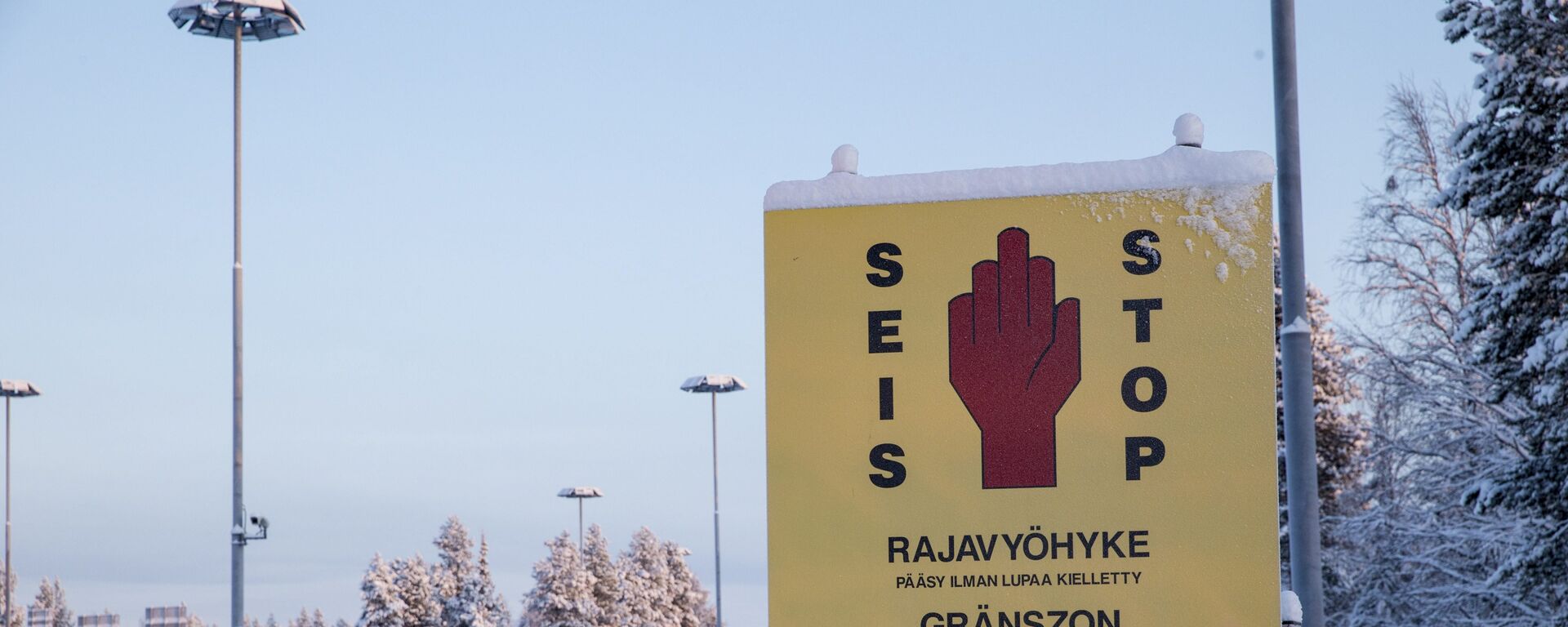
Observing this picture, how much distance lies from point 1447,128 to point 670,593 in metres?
67.1

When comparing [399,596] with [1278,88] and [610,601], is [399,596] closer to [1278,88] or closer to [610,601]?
[610,601]

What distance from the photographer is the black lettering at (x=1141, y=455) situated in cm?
360

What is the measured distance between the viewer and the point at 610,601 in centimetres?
7806

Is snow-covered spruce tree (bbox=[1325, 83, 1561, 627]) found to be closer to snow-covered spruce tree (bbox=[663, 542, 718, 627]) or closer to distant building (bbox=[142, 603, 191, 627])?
distant building (bbox=[142, 603, 191, 627])

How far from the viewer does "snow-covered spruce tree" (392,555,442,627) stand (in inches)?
2591

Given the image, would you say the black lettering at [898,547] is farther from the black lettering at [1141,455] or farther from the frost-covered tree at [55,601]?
the frost-covered tree at [55,601]

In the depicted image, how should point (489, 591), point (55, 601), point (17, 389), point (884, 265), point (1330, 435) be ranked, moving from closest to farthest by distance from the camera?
point (884, 265) < point (1330, 435) < point (17, 389) < point (489, 591) < point (55, 601)

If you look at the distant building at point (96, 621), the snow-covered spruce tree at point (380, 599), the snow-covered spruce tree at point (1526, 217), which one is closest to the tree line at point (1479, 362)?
the snow-covered spruce tree at point (1526, 217)

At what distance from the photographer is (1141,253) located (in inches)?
143

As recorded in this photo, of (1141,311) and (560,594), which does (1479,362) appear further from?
(560,594)

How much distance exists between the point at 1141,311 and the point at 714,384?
→ 1724 inches

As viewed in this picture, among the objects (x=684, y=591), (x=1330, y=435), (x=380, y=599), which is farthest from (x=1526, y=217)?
(x=684, y=591)

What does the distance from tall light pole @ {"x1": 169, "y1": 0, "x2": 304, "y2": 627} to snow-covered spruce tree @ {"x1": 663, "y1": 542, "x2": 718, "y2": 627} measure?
67.6m

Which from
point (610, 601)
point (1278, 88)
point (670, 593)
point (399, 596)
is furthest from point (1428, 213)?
point (670, 593)
